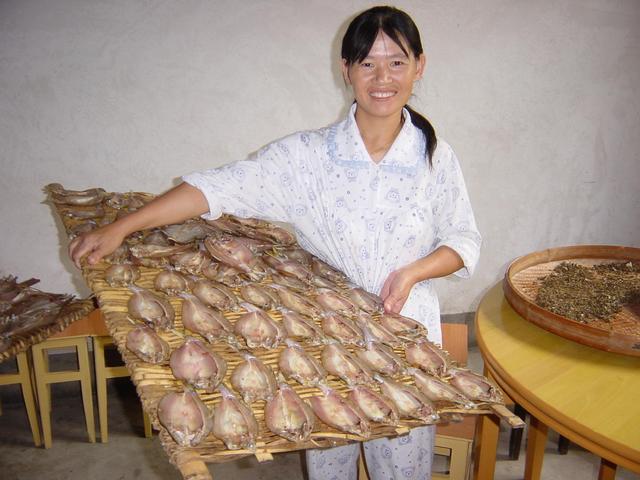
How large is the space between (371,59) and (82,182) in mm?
2230

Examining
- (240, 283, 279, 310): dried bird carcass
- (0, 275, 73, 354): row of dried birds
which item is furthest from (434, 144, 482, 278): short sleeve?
(0, 275, 73, 354): row of dried birds

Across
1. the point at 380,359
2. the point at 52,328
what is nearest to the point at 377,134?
the point at 380,359

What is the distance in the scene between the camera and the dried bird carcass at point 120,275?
1.58 metres

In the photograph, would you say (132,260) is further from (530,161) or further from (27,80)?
(530,161)

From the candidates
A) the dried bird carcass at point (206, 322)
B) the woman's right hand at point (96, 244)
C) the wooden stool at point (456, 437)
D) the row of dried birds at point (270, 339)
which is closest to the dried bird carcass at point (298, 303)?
the row of dried birds at point (270, 339)

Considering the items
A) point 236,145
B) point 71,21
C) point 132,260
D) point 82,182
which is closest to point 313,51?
point 236,145

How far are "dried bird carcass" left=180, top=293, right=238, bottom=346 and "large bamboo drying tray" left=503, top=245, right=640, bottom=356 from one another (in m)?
1.00

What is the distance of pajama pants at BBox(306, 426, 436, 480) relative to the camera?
5.37ft

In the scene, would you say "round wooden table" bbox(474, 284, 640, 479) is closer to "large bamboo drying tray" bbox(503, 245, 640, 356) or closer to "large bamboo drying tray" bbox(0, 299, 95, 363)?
"large bamboo drying tray" bbox(503, 245, 640, 356)

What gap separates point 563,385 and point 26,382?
259 cm

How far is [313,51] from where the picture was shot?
334 centimetres

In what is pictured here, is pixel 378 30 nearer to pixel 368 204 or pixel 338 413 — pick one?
pixel 368 204

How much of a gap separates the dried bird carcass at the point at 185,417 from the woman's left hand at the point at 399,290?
733 mm

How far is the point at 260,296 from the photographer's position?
162cm
